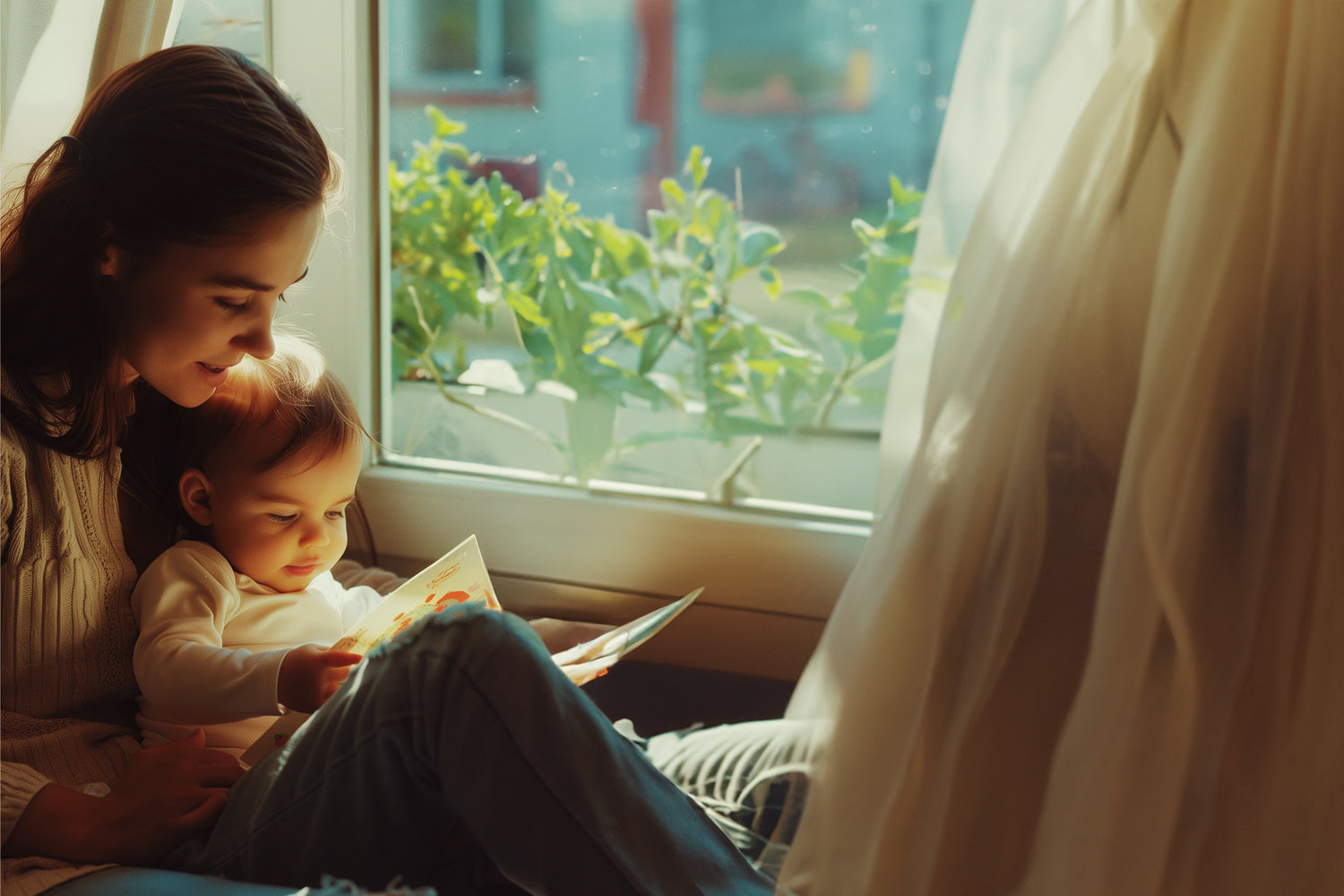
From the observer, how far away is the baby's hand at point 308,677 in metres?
0.79

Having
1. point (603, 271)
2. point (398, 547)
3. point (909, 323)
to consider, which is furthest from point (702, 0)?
point (398, 547)

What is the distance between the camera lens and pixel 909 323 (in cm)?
82

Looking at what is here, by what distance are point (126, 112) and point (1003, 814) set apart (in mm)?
815

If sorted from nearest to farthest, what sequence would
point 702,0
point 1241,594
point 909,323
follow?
point 1241,594 → point 909,323 → point 702,0

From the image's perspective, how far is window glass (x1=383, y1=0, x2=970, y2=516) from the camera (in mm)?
1109

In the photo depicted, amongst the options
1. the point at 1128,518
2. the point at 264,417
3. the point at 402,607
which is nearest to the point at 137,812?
the point at 402,607

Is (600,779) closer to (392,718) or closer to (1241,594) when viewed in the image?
(392,718)

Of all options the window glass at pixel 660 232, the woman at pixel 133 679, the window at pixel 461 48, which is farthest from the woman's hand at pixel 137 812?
the window at pixel 461 48

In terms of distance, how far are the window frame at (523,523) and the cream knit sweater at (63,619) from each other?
1.49 feet

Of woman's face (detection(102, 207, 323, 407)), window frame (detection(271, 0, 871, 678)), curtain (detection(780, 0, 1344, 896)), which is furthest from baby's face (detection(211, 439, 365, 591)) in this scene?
curtain (detection(780, 0, 1344, 896))

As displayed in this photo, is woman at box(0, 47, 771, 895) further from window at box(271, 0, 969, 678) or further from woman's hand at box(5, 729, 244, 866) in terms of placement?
window at box(271, 0, 969, 678)

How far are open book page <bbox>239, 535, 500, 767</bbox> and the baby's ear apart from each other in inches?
7.0

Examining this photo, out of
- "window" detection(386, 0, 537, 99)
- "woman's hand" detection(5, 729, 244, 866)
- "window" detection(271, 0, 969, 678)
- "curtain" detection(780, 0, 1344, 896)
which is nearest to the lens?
"curtain" detection(780, 0, 1344, 896)

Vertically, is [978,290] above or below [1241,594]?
above
